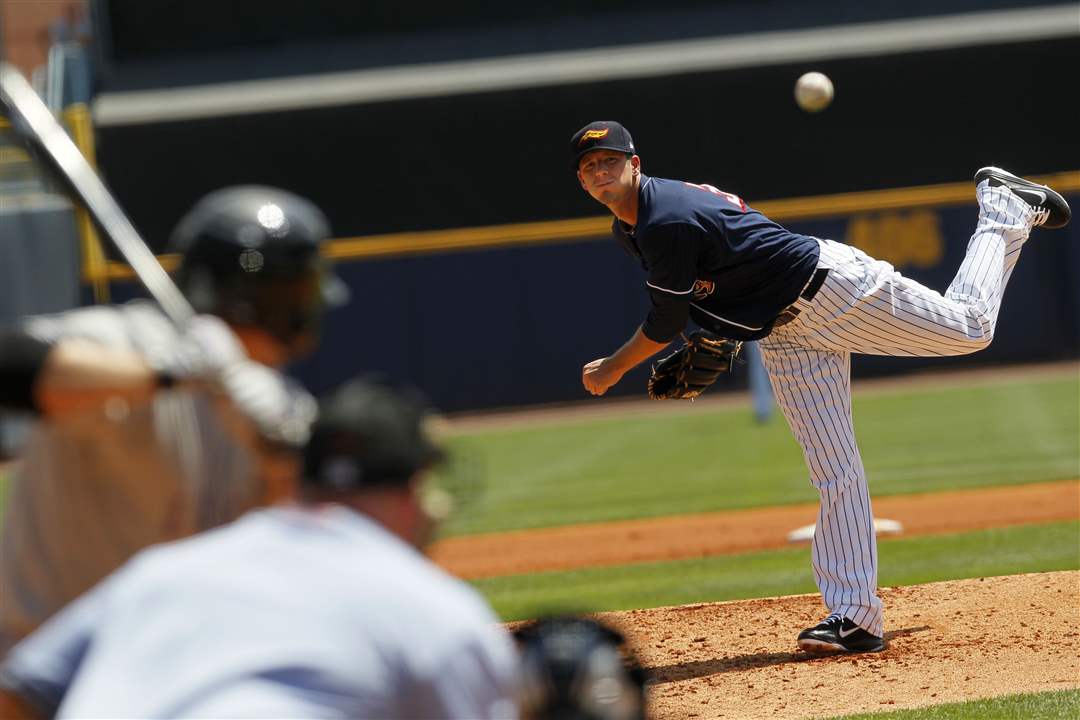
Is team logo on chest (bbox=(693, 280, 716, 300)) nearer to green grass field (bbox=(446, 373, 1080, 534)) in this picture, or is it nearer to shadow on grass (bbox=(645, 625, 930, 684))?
shadow on grass (bbox=(645, 625, 930, 684))

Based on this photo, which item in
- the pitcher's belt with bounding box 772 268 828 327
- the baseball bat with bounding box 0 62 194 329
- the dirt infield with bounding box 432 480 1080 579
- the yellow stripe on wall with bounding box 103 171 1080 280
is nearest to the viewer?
the baseball bat with bounding box 0 62 194 329

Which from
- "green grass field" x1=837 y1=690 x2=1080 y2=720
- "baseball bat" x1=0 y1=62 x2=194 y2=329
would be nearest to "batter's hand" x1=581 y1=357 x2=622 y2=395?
"green grass field" x1=837 y1=690 x2=1080 y2=720

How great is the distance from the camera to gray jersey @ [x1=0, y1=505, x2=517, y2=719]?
1785 mm

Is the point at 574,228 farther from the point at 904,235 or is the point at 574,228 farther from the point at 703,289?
the point at 703,289

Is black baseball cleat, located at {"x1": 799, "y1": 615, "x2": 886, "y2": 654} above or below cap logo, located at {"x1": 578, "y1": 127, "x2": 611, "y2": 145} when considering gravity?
below

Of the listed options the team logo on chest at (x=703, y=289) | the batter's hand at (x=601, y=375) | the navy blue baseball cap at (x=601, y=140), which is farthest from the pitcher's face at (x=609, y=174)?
the batter's hand at (x=601, y=375)

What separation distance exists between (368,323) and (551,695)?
18.5m

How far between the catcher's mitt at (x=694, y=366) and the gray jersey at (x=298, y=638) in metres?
3.81

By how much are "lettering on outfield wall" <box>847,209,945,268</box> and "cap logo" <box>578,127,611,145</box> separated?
15.5 m

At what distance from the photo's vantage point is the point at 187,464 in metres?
2.78

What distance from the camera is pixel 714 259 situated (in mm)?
5238

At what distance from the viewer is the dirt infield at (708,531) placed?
29.0ft

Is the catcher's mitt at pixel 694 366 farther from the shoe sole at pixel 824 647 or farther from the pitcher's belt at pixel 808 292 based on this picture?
the shoe sole at pixel 824 647

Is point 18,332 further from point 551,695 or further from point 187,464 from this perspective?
point 551,695
